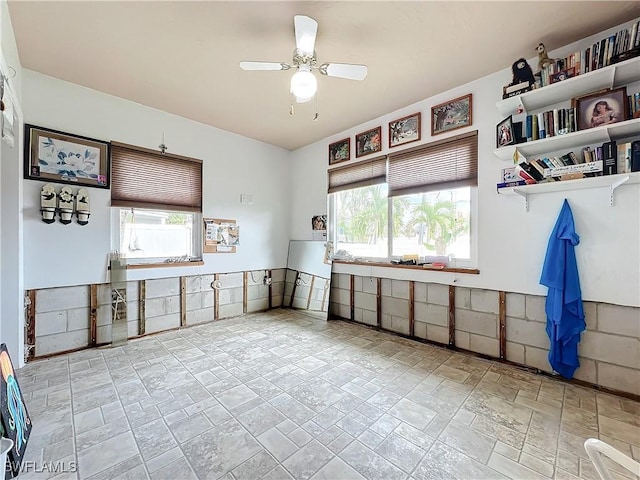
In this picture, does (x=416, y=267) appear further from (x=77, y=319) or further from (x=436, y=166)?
(x=77, y=319)

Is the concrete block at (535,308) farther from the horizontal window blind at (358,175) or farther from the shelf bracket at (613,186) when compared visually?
the horizontal window blind at (358,175)

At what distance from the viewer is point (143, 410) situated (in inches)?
79.7

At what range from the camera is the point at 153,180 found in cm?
361

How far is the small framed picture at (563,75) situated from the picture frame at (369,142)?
1893mm

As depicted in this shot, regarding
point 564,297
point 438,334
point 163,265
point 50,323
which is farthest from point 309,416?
point 50,323

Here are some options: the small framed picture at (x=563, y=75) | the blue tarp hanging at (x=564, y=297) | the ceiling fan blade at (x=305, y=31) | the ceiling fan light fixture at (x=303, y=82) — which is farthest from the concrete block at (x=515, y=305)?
the ceiling fan blade at (x=305, y=31)

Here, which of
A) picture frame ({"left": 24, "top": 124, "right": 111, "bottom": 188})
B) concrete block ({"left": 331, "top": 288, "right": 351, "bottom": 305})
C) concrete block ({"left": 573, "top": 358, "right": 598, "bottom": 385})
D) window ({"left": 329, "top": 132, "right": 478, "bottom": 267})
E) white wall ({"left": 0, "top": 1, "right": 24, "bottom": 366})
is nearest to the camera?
concrete block ({"left": 573, "top": 358, "right": 598, "bottom": 385})

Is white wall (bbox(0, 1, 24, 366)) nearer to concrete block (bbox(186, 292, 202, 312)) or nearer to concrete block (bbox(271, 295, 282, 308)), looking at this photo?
concrete block (bbox(186, 292, 202, 312))

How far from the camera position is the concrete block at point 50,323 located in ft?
9.34

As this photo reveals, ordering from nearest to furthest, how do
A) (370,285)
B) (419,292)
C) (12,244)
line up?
(12,244) < (419,292) < (370,285)

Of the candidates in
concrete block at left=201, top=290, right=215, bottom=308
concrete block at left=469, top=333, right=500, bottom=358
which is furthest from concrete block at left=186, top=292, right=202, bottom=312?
concrete block at left=469, top=333, right=500, bottom=358

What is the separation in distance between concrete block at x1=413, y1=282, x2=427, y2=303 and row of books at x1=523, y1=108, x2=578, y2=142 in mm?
1837

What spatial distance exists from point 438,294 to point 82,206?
4123 mm

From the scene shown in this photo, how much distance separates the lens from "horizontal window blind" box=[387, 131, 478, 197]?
302cm
